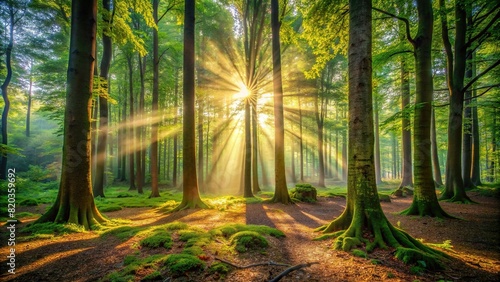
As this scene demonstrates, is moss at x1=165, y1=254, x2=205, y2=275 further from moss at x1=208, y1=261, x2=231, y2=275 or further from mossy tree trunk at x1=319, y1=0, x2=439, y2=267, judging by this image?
mossy tree trunk at x1=319, y1=0, x2=439, y2=267

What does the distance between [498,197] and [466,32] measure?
8.38m

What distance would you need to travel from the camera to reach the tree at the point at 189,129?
331 inches

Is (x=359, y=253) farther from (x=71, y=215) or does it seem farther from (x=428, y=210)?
(x=71, y=215)

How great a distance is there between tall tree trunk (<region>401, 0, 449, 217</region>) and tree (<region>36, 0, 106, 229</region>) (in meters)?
10.1

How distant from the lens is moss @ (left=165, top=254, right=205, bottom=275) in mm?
2914

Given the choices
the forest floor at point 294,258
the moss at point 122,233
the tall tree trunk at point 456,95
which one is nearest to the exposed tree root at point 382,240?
the forest floor at point 294,258

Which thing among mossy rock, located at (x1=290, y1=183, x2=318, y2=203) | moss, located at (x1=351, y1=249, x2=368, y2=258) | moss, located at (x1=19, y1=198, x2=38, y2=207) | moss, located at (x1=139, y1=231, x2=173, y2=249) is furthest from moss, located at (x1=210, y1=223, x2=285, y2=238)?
moss, located at (x1=19, y1=198, x2=38, y2=207)

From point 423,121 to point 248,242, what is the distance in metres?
7.25

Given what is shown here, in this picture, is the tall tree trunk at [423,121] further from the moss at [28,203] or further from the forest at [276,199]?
the moss at [28,203]

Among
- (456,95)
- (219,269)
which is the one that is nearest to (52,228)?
(219,269)

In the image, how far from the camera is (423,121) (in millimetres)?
7078

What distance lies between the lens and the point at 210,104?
1986 centimetres

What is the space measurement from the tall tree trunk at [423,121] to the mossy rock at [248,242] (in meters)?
6.17

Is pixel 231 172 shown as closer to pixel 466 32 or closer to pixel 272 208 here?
pixel 272 208
